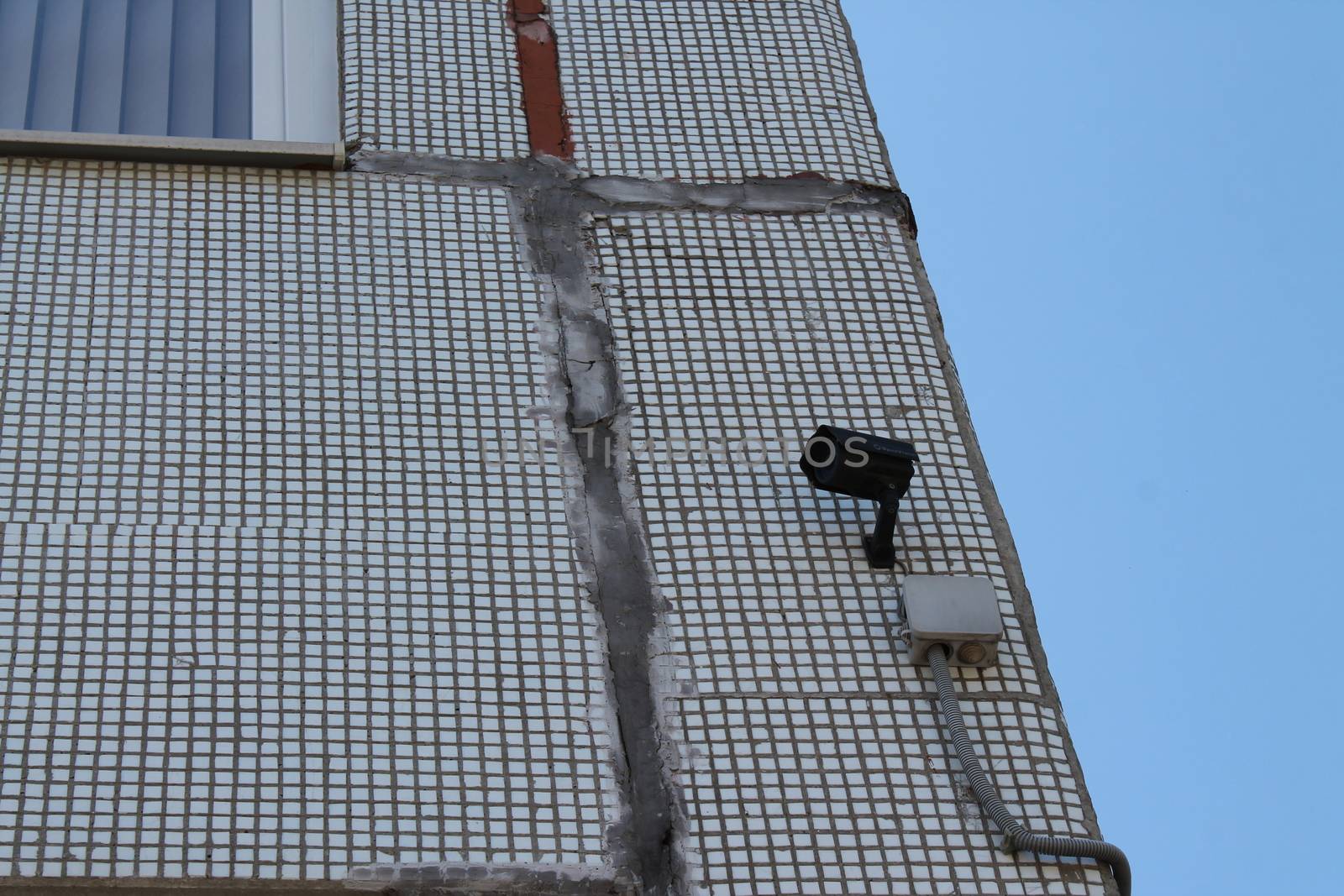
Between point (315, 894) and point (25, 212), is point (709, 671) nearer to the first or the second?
point (315, 894)

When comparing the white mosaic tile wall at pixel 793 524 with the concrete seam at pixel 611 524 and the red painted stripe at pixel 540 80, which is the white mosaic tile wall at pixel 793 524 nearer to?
the concrete seam at pixel 611 524

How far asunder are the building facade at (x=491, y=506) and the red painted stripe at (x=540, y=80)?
0.02 m

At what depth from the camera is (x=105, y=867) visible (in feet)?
11.7

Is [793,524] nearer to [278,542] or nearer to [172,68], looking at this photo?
[278,542]

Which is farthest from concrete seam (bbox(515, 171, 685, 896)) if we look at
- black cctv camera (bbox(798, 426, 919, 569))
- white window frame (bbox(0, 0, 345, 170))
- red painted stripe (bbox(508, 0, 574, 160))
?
white window frame (bbox(0, 0, 345, 170))

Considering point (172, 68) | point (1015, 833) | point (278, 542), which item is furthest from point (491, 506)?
point (172, 68)

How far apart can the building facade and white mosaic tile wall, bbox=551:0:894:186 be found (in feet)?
0.07

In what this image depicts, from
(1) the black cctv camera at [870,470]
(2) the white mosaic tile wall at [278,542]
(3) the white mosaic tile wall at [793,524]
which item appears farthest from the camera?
(1) the black cctv camera at [870,470]

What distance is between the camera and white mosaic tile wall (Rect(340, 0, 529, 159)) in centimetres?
529

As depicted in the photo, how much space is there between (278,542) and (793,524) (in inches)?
52.7

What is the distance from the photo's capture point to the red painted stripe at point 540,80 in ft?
17.5

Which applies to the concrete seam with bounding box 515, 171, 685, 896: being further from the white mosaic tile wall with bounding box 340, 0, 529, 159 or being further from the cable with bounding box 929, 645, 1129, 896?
the cable with bounding box 929, 645, 1129, 896

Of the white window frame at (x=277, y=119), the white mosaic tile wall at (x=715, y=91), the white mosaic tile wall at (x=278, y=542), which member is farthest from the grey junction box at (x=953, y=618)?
the white window frame at (x=277, y=119)

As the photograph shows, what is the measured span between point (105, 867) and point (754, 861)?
4.65 ft
